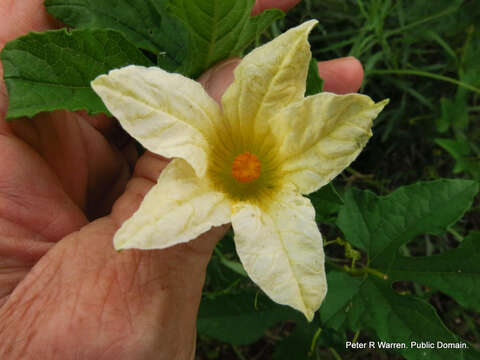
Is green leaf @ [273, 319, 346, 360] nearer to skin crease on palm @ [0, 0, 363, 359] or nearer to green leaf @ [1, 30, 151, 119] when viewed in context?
skin crease on palm @ [0, 0, 363, 359]

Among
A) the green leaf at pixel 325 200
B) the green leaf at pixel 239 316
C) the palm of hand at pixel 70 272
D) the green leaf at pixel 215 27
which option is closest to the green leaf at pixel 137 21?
the green leaf at pixel 215 27

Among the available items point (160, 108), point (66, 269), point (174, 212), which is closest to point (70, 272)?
point (66, 269)

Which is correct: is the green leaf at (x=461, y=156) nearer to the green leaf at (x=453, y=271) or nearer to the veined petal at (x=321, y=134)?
the green leaf at (x=453, y=271)

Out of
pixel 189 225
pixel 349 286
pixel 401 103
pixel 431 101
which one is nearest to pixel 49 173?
pixel 189 225

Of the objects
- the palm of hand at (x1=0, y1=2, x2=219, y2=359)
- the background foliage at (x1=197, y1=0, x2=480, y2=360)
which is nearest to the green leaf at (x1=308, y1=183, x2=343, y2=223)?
the background foliage at (x1=197, y1=0, x2=480, y2=360)

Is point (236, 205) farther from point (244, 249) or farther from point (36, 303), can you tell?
point (36, 303)

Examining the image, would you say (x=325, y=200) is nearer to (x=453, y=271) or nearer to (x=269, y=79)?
(x=269, y=79)
